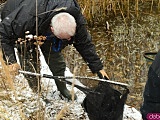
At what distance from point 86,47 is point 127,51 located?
179cm

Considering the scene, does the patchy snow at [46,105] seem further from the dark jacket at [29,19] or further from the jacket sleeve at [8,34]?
the dark jacket at [29,19]

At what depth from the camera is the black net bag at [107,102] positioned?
8.48ft

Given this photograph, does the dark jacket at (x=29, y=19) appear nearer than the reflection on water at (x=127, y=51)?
Yes

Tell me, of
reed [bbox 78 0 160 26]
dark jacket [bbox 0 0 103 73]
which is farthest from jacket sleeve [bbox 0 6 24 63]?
reed [bbox 78 0 160 26]

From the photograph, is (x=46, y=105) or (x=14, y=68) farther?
(x=46, y=105)

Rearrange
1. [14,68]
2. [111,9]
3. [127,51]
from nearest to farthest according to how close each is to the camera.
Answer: [14,68] < [127,51] < [111,9]

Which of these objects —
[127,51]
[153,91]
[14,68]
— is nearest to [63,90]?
[14,68]

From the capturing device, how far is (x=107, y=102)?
261 cm

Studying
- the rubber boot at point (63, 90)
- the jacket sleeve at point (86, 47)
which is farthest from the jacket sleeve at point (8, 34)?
the rubber boot at point (63, 90)

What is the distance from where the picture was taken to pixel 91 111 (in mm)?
2654

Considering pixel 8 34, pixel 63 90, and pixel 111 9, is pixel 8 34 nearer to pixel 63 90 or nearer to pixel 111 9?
pixel 63 90

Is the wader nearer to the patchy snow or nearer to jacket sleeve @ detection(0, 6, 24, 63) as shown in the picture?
the patchy snow

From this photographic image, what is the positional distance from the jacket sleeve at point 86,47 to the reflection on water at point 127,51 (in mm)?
778

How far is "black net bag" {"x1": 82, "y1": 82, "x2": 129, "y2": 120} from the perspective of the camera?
2.58 meters
